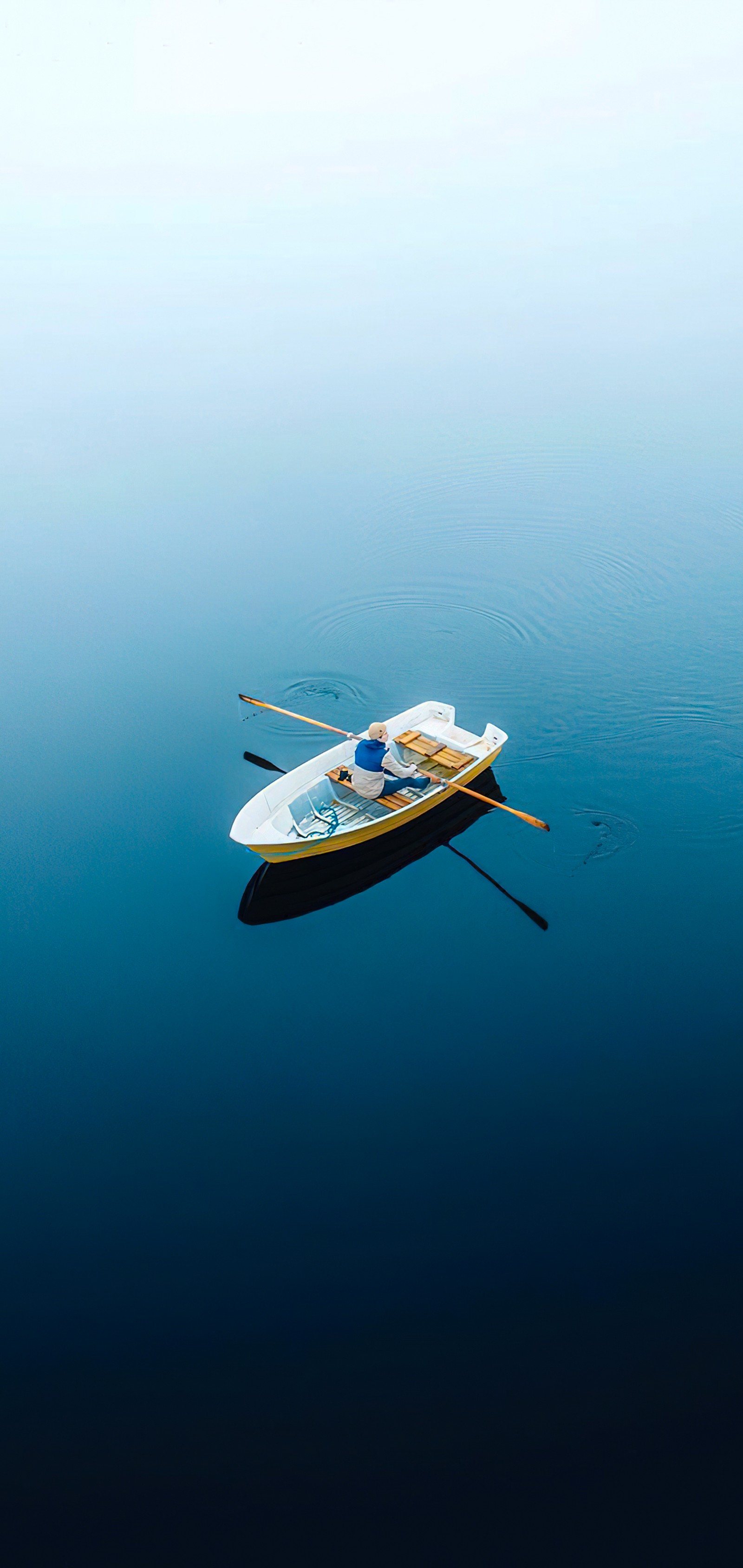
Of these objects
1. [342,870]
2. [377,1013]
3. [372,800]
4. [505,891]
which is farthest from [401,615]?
[377,1013]

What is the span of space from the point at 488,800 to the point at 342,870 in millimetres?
2074

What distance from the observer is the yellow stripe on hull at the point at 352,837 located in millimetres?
11711

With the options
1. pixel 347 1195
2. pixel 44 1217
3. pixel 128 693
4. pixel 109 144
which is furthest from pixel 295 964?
pixel 109 144

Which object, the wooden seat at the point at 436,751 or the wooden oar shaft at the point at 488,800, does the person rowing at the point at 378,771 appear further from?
the wooden seat at the point at 436,751

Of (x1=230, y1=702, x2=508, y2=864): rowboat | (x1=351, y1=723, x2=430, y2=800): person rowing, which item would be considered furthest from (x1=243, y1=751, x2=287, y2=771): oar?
(x1=351, y1=723, x2=430, y2=800): person rowing

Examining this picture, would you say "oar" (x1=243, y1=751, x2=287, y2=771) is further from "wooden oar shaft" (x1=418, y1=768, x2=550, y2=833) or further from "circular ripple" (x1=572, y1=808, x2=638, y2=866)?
"circular ripple" (x1=572, y1=808, x2=638, y2=866)

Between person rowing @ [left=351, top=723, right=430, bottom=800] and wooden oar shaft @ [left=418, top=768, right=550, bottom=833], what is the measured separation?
194mm

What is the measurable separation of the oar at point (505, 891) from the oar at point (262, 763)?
282 centimetres

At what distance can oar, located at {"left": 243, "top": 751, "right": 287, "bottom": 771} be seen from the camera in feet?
46.0

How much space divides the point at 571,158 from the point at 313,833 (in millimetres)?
38213

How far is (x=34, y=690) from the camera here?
16.0 m

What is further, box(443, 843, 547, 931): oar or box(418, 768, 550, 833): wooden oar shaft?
box(418, 768, 550, 833): wooden oar shaft

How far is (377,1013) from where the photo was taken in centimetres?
1048

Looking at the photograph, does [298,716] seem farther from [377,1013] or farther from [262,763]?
[377,1013]
